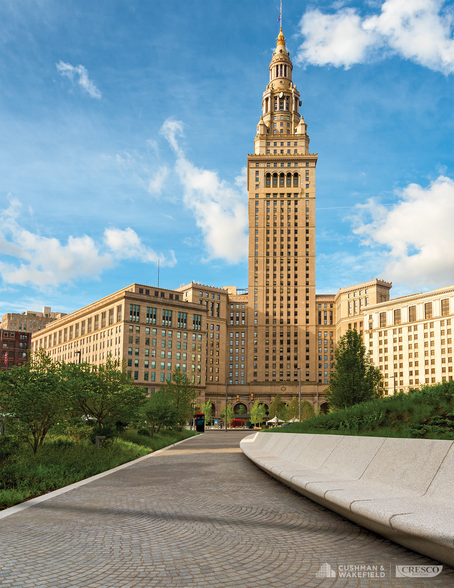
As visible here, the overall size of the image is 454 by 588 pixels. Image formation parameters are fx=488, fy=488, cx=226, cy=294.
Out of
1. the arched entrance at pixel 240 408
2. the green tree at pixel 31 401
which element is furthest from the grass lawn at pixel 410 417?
the arched entrance at pixel 240 408

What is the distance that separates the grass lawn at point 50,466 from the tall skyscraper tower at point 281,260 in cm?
12409

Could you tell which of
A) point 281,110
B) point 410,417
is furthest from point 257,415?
point 281,110

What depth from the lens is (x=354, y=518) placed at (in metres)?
7.36

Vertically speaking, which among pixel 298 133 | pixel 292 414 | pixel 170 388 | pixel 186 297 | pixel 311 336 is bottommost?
pixel 292 414

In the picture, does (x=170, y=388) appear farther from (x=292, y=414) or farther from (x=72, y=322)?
(x=72, y=322)

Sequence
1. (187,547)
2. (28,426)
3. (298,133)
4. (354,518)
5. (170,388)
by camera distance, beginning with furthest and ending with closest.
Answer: (298,133) < (170,388) < (28,426) < (354,518) < (187,547)

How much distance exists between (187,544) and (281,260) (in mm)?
142243

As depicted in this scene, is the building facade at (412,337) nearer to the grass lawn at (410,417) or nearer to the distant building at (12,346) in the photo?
the distant building at (12,346)

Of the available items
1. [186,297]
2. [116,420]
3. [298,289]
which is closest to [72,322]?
[186,297]

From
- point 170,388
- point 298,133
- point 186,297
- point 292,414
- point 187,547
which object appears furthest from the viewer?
point 298,133

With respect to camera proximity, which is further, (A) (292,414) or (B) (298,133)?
(B) (298,133)

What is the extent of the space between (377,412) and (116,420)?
15.3 metres

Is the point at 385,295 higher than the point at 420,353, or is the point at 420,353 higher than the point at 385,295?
the point at 385,295

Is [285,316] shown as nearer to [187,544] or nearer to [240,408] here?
[240,408]
